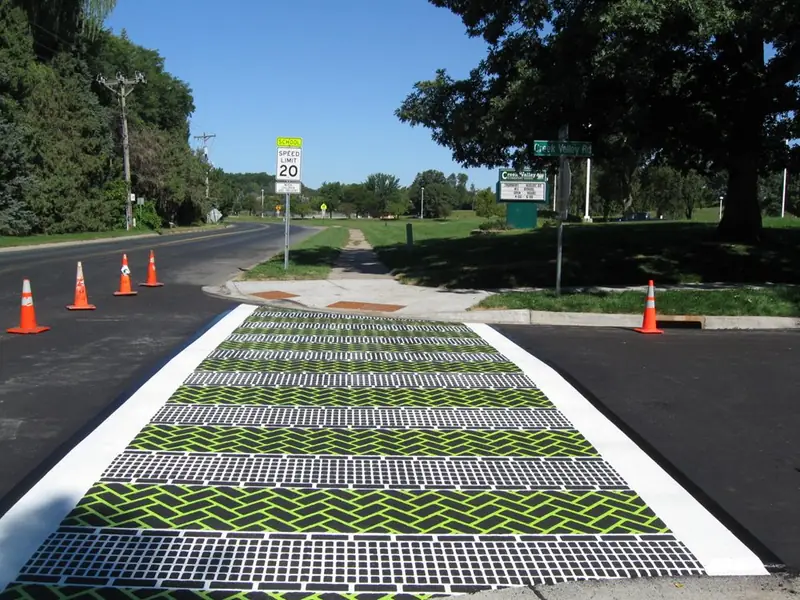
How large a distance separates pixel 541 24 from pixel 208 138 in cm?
8027

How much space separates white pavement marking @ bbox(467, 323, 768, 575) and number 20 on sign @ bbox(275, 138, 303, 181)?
38.8 ft

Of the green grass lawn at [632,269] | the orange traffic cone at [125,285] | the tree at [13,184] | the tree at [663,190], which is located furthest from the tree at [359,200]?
the orange traffic cone at [125,285]

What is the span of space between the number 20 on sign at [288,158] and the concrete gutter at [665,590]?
15.7 m

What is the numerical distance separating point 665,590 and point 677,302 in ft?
34.1

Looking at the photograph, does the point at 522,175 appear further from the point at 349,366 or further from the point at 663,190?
the point at 663,190

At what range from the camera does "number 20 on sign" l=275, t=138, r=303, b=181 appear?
1838 centimetres

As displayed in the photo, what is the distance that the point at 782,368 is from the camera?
8.73 m

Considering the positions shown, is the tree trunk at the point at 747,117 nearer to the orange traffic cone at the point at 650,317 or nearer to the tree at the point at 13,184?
the orange traffic cone at the point at 650,317

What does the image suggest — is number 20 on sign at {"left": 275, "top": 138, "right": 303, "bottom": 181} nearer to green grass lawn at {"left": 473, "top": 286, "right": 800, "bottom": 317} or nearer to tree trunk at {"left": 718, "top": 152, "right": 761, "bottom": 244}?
green grass lawn at {"left": 473, "top": 286, "right": 800, "bottom": 317}

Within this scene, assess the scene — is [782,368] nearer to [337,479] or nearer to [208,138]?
[337,479]

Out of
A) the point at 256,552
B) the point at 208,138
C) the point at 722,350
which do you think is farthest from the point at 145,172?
the point at 256,552

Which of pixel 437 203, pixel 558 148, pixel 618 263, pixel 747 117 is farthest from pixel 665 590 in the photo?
pixel 437 203

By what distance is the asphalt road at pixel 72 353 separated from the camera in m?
5.61

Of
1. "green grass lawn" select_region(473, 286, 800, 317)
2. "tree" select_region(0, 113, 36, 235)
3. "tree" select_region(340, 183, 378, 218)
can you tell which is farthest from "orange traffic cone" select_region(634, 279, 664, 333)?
"tree" select_region(340, 183, 378, 218)
